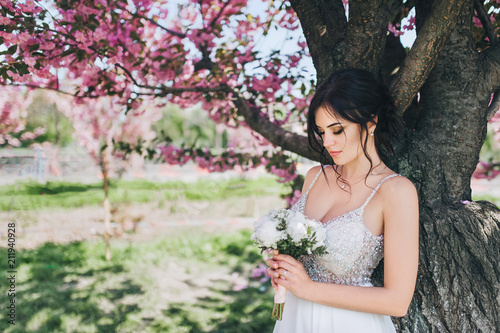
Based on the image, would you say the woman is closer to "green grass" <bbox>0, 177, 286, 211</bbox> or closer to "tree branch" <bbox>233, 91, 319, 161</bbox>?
"tree branch" <bbox>233, 91, 319, 161</bbox>

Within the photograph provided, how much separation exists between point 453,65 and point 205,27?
2080mm

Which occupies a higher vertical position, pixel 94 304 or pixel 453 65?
pixel 453 65

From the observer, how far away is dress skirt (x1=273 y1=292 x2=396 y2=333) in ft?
4.96

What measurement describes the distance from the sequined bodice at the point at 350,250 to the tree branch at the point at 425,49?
24.5 inches

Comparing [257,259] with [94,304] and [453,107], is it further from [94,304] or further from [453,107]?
[453,107]

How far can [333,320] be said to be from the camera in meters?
1.53

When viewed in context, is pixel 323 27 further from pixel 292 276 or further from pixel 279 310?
pixel 279 310

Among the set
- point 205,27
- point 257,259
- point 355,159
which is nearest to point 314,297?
point 355,159

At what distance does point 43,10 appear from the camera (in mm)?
2352

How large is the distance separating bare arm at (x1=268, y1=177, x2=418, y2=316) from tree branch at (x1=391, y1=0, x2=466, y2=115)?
0.64 metres

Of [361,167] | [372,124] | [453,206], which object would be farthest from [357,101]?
[453,206]

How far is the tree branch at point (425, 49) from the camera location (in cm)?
184

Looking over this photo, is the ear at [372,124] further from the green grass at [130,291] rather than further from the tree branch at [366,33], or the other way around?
the green grass at [130,291]

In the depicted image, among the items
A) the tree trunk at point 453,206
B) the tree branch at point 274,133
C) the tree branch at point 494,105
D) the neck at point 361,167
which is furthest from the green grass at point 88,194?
the neck at point 361,167
